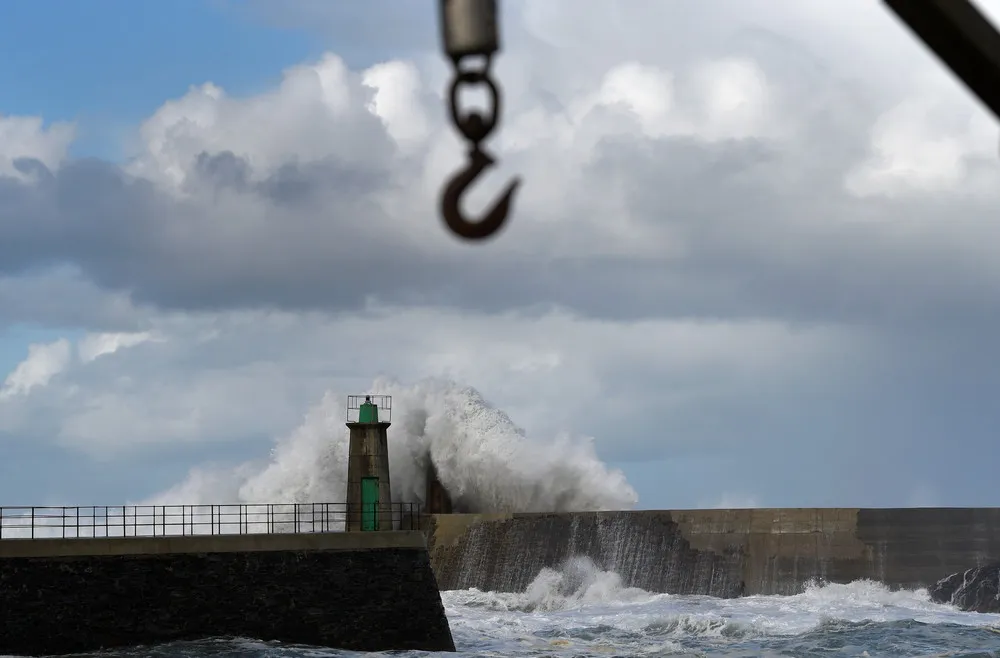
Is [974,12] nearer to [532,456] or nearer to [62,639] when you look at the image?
[62,639]

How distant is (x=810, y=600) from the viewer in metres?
23.8

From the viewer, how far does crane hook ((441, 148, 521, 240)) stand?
8.37 feet

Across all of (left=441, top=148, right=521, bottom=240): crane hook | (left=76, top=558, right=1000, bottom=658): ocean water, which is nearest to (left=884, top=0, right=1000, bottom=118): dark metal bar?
(left=441, top=148, right=521, bottom=240): crane hook

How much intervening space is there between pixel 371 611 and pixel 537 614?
600 cm

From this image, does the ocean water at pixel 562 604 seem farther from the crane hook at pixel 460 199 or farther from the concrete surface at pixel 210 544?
the crane hook at pixel 460 199

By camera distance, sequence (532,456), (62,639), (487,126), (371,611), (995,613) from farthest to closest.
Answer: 1. (532,456)
2. (995,613)
3. (371,611)
4. (62,639)
5. (487,126)

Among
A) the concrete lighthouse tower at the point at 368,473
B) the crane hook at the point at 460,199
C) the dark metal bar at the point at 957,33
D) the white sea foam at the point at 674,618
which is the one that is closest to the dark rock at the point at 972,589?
the white sea foam at the point at 674,618

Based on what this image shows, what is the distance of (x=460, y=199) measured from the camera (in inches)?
101

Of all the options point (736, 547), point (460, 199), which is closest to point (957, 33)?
point (460, 199)

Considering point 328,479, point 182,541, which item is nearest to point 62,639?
point 182,541

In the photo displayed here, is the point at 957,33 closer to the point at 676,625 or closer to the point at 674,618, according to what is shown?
the point at 676,625

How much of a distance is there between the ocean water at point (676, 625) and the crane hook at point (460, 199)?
15.5m

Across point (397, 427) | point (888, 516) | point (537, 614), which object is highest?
point (397, 427)

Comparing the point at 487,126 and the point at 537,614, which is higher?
the point at 487,126
